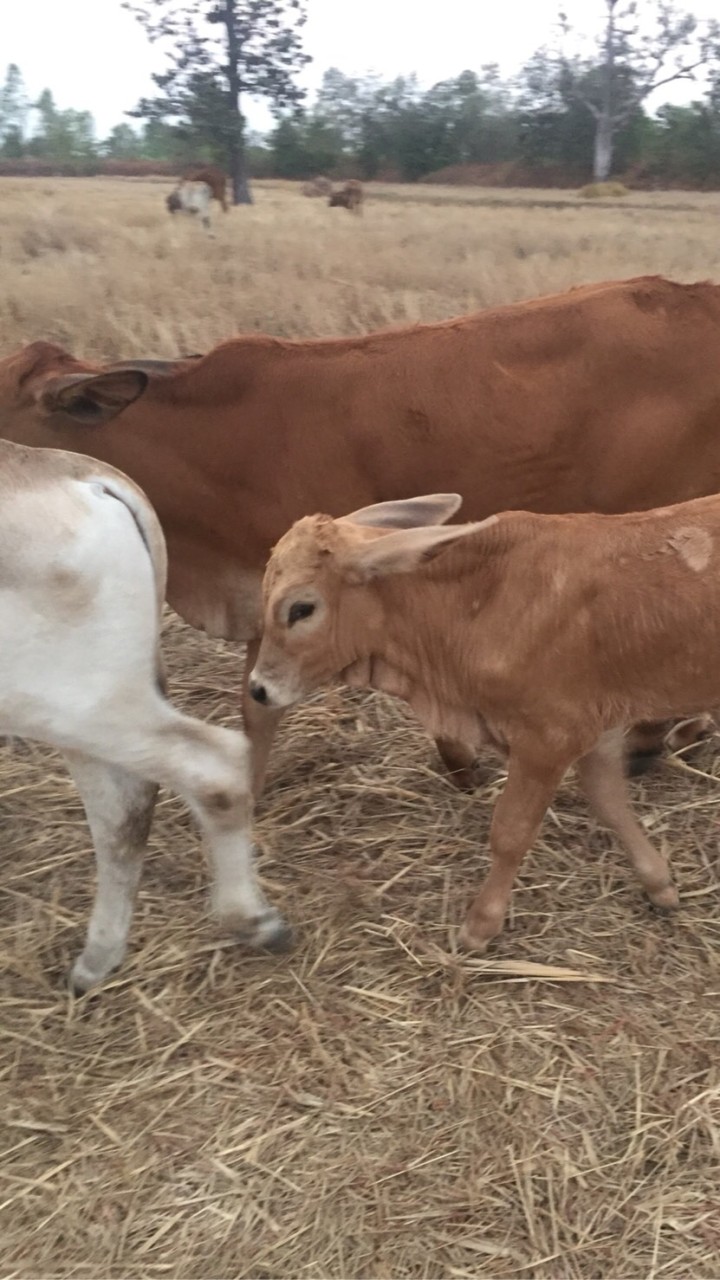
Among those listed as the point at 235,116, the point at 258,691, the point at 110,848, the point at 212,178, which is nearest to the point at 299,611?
the point at 258,691

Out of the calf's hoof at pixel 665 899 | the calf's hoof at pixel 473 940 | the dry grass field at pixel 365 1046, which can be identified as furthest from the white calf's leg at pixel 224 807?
the calf's hoof at pixel 665 899

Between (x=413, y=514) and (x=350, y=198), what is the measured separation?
6873 millimetres

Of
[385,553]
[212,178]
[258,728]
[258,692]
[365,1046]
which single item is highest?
[212,178]

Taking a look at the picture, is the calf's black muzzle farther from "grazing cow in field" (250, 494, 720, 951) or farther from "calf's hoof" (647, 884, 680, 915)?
"calf's hoof" (647, 884, 680, 915)

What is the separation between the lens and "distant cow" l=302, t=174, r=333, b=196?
8589 millimetres

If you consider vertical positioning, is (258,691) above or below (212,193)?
below

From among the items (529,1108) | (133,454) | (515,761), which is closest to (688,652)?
(515,761)

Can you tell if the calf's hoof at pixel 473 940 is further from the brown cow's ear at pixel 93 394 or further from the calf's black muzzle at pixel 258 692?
the brown cow's ear at pixel 93 394

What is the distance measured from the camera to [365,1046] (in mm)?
2719

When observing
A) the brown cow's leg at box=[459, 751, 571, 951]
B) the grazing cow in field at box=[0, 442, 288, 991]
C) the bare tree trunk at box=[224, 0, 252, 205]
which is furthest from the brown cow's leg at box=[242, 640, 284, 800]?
the bare tree trunk at box=[224, 0, 252, 205]

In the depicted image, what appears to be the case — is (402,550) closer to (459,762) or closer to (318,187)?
(459,762)

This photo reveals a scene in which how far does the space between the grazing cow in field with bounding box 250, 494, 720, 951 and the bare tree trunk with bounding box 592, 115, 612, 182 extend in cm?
568

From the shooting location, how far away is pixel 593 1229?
2.29 metres

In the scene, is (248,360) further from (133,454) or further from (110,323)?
(110,323)
